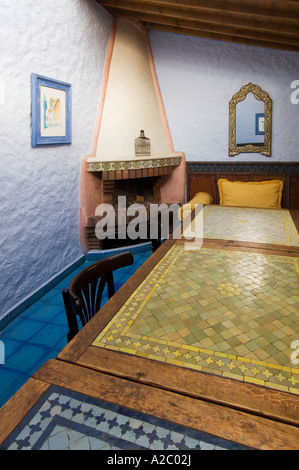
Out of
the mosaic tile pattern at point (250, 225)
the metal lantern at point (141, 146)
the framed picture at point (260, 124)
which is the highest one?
the framed picture at point (260, 124)

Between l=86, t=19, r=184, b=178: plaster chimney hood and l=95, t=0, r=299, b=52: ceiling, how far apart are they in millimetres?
329

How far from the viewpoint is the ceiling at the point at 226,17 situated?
3.09m

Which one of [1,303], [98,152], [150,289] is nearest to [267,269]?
[150,289]

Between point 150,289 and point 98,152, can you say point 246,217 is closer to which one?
point 150,289

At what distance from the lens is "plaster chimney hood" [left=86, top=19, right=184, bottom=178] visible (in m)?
4.08

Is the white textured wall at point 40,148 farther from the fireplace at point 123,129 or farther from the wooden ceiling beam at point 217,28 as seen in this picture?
the wooden ceiling beam at point 217,28

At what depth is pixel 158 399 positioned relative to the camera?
0.90m

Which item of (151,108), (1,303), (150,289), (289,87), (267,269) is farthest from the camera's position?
(151,108)

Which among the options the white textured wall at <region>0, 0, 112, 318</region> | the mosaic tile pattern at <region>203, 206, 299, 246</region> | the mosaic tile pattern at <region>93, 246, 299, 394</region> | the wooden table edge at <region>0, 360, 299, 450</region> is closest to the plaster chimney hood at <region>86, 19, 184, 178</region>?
the white textured wall at <region>0, 0, 112, 318</region>

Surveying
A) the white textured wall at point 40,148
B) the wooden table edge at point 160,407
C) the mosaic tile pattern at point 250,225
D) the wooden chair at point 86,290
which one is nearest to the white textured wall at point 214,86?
the white textured wall at point 40,148

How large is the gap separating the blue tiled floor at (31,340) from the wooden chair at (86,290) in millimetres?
893

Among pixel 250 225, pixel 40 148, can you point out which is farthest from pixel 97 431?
pixel 40 148

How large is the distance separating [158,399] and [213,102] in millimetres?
4618

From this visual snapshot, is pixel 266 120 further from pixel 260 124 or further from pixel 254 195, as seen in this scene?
pixel 254 195
